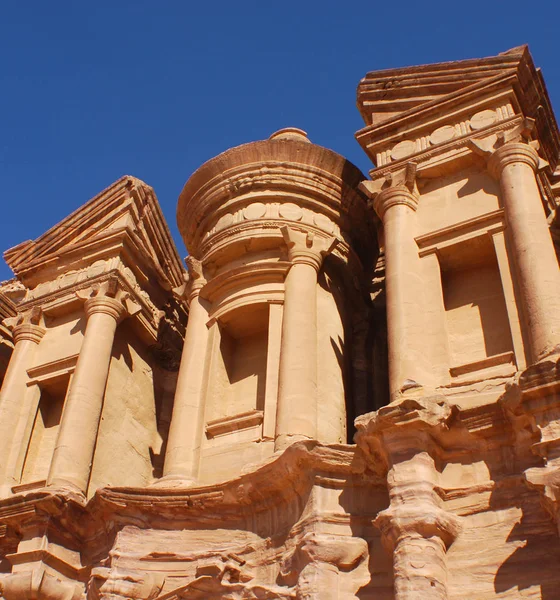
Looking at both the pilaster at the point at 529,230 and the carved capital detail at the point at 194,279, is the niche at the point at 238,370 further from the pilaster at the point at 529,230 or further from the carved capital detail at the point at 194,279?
the pilaster at the point at 529,230

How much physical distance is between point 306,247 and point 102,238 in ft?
16.3

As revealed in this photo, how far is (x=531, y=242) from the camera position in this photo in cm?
1176

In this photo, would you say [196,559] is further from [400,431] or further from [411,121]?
[411,121]

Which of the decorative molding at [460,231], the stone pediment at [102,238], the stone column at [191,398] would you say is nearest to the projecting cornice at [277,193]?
the stone column at [191,398]

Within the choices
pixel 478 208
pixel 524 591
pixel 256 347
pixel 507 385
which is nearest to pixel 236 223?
pixel 256 347

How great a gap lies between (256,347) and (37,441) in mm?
4564

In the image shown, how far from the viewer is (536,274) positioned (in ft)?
37.2

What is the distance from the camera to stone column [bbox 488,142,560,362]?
10.8 meters

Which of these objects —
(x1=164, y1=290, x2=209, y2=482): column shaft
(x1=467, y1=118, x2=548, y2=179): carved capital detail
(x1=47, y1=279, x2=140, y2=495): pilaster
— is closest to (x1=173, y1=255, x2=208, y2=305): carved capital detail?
(x1=164, y1=290, x2=209, y2=482): column shaft

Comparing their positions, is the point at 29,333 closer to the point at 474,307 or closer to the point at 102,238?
the point at 102,238

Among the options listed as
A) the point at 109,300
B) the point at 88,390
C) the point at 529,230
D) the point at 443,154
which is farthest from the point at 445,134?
the point at 88,390

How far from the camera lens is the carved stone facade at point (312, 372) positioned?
998 centimetres

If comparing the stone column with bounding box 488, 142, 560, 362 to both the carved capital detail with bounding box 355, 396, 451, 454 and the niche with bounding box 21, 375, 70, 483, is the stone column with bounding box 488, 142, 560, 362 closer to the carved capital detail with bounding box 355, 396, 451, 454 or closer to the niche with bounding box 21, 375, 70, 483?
the carved capital detail with bounding box 355, 396, 451, 454

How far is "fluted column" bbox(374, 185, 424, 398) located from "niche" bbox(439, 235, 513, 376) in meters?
0.65
